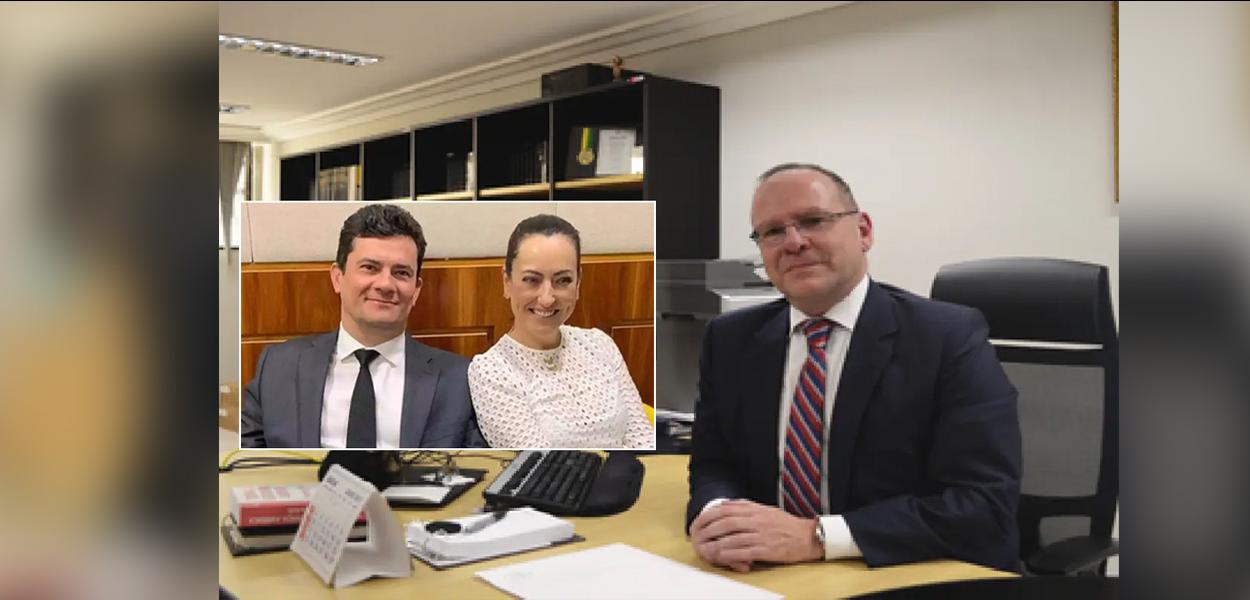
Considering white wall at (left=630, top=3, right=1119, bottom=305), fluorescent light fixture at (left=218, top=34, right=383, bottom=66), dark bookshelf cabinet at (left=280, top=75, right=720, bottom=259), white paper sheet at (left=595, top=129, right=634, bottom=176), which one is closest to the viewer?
fluorescent light fixture at (left=218, top=34, right=383, bottom=66)

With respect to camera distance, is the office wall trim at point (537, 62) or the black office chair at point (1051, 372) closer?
the office wall trim at point (537, 62)

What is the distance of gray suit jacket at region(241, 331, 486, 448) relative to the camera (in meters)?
0.74

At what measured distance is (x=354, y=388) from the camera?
76 centimetres

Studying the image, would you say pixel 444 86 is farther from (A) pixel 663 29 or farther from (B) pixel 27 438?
(B) pixel 27 438

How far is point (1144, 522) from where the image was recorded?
100 mm

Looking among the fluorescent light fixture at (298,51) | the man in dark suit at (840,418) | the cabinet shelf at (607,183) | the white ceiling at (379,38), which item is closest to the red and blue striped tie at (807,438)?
the man in dark suit at (840,418)

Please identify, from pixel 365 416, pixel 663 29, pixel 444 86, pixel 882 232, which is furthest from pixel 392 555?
pixel 882 232

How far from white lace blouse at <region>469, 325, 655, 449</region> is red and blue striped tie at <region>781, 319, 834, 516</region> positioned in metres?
0.13

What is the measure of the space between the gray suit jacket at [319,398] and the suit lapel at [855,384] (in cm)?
31

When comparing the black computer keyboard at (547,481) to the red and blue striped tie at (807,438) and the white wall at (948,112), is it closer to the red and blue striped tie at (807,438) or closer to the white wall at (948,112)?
the red and blue striped tie at (807,438)

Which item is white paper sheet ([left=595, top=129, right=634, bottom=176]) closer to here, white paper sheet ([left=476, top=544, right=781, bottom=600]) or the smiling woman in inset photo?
the smiling woman in inset photo

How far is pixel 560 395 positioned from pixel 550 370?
28mm

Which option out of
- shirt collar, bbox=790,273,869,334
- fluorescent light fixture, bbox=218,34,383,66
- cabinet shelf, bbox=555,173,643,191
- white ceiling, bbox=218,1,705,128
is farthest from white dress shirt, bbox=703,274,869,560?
fluorescent light fixture, bbox=218,34,383,66

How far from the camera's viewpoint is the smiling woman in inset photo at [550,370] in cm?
71
